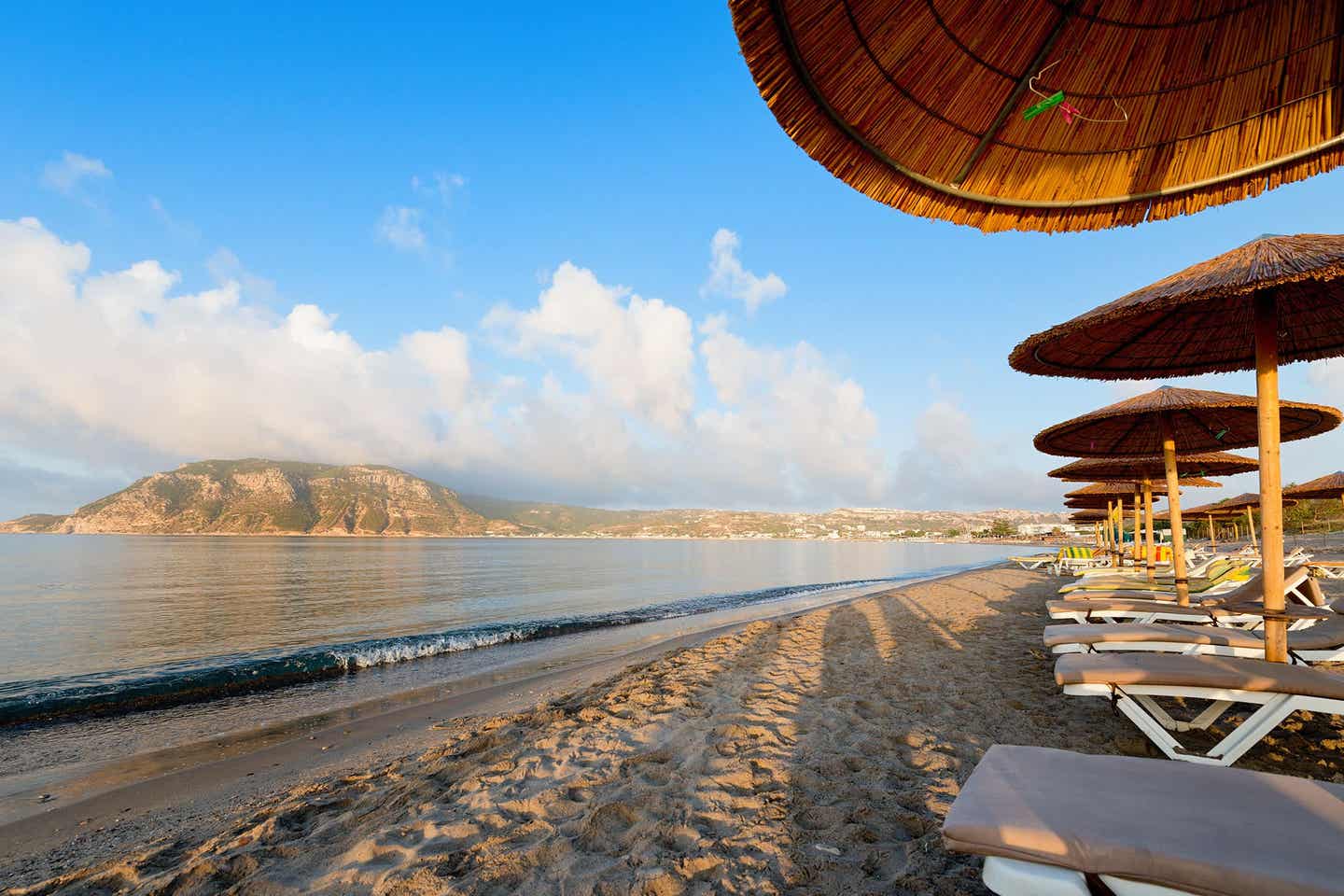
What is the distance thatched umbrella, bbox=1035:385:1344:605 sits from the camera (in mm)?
5145

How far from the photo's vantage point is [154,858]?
326cm

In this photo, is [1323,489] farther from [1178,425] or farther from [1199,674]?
[1199,674]

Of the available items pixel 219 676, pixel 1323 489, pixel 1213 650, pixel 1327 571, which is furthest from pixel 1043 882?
pixel 1327 571

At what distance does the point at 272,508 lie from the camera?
10988 centimetres

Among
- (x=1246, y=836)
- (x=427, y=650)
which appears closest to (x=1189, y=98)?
(x=1246, y=836)

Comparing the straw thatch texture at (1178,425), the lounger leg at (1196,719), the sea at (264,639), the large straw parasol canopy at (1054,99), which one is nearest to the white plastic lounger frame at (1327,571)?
the sea at (264,639)

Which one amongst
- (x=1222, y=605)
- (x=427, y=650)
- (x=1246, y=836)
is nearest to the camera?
(x=1246, y=836)

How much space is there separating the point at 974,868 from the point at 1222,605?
5.09 m

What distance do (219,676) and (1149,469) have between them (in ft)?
48.3

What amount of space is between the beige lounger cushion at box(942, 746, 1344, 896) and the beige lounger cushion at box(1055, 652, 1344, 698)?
127 cm

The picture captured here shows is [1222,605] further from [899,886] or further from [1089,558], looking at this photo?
[1089,558]

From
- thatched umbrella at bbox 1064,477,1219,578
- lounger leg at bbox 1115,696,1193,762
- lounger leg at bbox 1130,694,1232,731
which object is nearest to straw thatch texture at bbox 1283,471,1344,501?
thatched umbrella at bbox 1064,477,1219,578

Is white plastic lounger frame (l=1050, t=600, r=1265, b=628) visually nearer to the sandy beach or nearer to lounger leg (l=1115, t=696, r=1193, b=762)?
the sandy beach

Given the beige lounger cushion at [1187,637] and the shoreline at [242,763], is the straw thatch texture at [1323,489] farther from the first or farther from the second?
the shoreline at [242,763]
